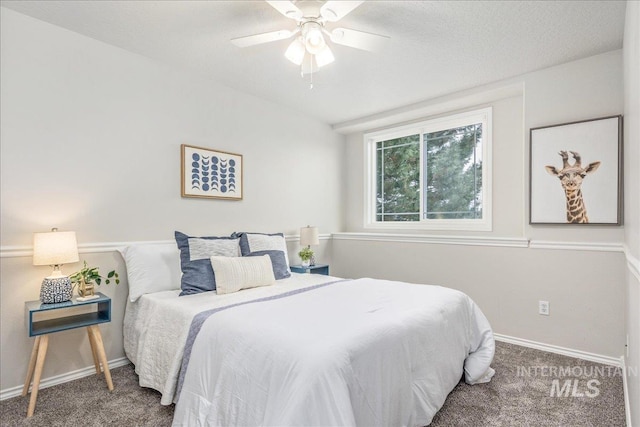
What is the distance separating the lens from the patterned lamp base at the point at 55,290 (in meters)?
2.15

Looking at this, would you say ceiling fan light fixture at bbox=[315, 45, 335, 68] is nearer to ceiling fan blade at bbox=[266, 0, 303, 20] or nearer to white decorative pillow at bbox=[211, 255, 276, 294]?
ceiling fan blade at bbox=[266, 0, 303, 20]

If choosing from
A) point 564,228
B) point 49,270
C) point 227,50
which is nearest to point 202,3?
point 227,50

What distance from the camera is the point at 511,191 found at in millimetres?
3521

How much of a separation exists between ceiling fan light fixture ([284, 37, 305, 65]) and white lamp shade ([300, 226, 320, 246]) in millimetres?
2145

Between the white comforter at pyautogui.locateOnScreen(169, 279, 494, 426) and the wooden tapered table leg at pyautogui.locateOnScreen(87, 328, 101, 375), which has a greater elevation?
the white comforter at pyautogui.locateOnScreen(169, 279, 494, 426)

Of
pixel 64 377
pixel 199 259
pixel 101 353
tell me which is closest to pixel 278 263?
pixel 199 259

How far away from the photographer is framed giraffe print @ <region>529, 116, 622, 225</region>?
8.92 ft

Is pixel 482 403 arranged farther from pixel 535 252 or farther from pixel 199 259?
pixel 199 259

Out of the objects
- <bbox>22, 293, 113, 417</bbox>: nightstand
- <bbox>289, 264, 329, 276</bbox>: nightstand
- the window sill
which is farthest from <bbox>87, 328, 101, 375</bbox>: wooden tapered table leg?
the window sill

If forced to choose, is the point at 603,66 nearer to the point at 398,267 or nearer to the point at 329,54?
the point at 329,54

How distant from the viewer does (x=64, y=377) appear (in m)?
2.41

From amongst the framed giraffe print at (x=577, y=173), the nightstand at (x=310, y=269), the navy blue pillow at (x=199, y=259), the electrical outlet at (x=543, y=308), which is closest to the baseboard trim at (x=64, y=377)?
the navy blue pillow at (x=199, y=259)

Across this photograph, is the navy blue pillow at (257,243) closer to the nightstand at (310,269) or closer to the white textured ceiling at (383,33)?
the nightstand at (310,269)

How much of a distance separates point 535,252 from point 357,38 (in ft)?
8.07
